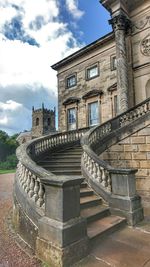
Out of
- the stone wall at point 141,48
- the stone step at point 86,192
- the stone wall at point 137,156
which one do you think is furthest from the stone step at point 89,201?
the stone wall at point 141,48

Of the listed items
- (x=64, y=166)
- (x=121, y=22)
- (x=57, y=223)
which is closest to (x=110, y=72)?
(x=121, y=22)

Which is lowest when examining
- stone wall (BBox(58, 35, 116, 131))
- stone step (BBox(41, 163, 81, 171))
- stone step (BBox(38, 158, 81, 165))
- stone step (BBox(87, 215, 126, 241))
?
stone step (BBox(87, 215, 126, 241))

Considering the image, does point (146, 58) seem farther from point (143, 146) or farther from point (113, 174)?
point (113, 174)

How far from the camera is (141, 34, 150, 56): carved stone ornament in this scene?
11789mm

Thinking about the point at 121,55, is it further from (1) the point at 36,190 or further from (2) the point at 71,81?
(1) the point at 36,190

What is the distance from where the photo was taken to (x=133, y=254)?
3.51m

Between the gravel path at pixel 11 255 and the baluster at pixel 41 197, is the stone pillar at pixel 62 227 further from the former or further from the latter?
the baluster at pixel 41 197

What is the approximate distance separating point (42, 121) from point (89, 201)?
50253mm

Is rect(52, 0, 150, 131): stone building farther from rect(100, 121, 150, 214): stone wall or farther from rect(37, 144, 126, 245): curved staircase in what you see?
rect(37, 144, 126, 245): curved staircase

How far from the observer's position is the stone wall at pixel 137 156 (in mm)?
8304

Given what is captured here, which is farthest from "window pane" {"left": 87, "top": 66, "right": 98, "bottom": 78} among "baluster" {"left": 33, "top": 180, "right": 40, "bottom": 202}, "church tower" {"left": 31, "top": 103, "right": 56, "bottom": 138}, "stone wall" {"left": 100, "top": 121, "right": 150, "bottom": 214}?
"church tower" {"left": 31, "top": 103, "right": 56, "bottom": 138}

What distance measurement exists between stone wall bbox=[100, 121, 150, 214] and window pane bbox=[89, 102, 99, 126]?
671 cm

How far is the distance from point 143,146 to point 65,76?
12269mm

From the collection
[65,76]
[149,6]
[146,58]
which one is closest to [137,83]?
[146,58]
